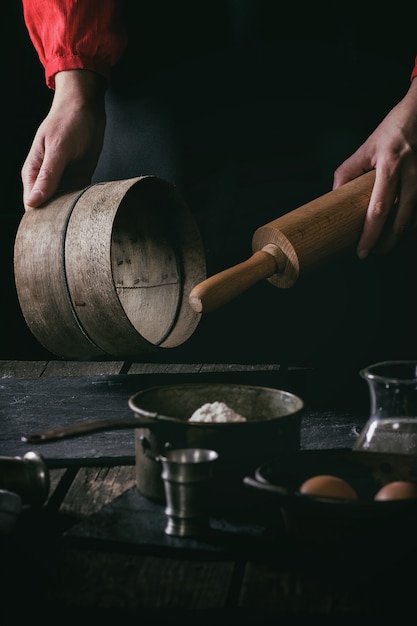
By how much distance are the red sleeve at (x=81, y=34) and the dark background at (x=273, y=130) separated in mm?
162

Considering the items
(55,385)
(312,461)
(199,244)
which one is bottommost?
Answer: (55,385)

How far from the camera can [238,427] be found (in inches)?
52.7

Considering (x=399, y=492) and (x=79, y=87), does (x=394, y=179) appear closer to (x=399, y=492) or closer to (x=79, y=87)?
(x=79, y=87)

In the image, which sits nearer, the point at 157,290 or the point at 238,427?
the point at 238,427

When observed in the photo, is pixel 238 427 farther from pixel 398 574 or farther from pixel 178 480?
pixel 398 574

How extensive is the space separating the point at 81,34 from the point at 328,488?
1.72 meters

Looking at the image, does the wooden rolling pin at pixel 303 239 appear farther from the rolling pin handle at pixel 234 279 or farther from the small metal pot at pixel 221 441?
the small metal pot at pixel 221 441

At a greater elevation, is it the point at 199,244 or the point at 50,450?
the point at 199,244

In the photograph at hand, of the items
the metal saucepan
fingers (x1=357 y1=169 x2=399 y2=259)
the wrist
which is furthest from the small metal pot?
the wrist

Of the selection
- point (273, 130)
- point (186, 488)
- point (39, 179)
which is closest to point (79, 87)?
point (39, 179)

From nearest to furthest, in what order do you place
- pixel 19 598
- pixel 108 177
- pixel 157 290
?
pixel 19 598
pixel 157 290
pixel 108 177

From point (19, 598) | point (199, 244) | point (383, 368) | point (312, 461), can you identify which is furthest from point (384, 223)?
point (19, 598)

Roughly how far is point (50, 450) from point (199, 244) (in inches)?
31.3

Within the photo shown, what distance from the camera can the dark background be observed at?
2586mm
